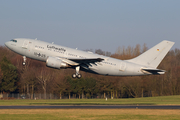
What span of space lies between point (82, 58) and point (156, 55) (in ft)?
41.0

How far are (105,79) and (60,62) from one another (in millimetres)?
56894

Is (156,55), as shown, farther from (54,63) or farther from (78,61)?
(54,63)

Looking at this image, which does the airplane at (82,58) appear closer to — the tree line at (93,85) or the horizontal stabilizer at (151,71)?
the horizontal stabilizer at (151,71)

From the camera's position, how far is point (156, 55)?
1793 inches

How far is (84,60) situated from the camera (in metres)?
41.7

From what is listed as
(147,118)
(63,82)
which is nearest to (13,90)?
(63,82)

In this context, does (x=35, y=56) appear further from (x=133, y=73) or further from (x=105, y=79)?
(x=105, y=79)

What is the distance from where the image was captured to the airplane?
1658 inches

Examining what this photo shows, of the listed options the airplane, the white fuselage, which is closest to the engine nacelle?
the airplane

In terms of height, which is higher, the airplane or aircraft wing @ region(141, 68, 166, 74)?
the airplane

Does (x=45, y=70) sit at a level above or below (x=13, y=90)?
above

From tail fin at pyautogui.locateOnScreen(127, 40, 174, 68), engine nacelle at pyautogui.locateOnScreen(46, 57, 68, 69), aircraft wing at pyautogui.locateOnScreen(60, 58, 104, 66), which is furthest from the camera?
tail fin at pyautogui.locateOnScreen(127, 40, 174, 68)

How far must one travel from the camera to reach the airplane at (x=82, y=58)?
42.1 metres

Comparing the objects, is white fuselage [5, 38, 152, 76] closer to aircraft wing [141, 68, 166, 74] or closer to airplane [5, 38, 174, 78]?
airplane [5, 38, 174, 78]
